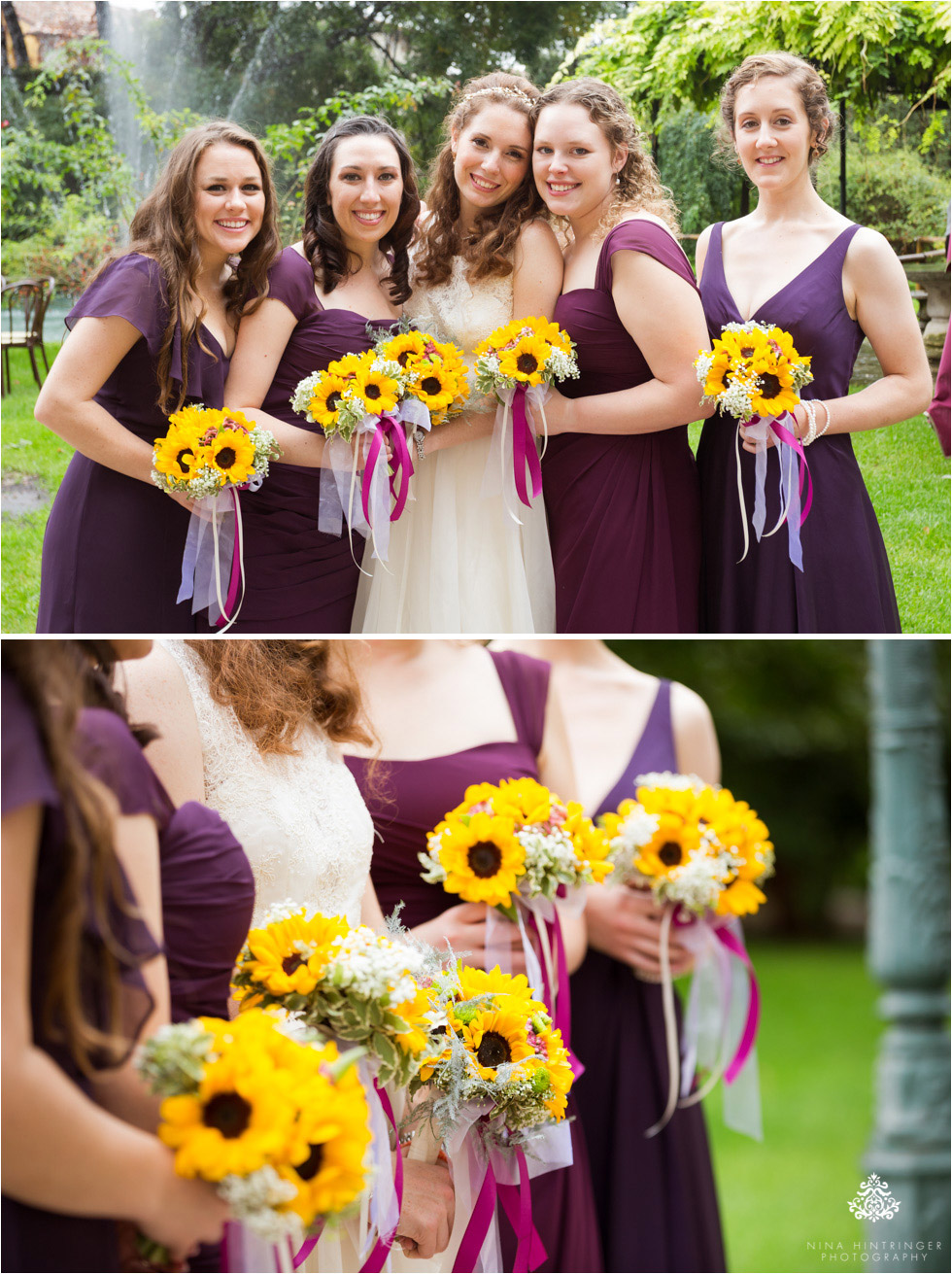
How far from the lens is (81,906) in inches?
68.2

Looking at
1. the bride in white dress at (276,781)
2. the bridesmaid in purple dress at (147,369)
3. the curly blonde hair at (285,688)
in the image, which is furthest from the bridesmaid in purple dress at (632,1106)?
the bridesmaid in purple dress at (147,369)

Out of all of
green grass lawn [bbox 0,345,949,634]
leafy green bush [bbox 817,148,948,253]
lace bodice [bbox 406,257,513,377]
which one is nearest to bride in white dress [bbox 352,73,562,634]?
lace bodice [bbox 406,257,513,377]

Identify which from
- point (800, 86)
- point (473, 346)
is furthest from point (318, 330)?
point (800, 86)

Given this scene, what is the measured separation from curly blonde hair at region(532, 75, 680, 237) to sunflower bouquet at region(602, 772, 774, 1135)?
215 cm

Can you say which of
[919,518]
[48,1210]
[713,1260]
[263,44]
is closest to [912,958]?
[713,1260]

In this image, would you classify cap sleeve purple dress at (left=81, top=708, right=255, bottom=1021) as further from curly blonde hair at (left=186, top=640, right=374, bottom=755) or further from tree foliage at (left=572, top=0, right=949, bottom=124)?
tree foliage at (left=572, top=0, right=949, bottom=124)

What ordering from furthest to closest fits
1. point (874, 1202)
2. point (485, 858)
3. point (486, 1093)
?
point (874, 1202) < point (485, 858) < point (486, 1093)

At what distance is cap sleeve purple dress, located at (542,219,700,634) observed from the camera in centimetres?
405

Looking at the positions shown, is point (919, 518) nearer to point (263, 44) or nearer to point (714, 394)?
point (714, 394)

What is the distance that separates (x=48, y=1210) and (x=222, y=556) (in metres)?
2.48

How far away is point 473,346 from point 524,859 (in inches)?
80.9

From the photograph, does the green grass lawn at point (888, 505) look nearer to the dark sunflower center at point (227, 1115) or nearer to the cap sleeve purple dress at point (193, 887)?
the cap sleeve purple dress at point (193, 887)

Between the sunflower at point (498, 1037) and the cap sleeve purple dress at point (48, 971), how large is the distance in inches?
32.4

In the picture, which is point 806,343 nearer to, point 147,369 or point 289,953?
point 147,369
